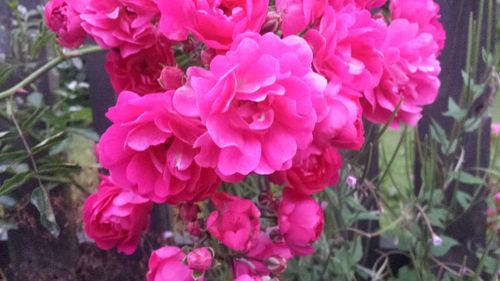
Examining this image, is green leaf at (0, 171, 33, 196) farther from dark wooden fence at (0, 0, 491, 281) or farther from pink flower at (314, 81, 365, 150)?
pink flower at (314, 81, 365, 150)

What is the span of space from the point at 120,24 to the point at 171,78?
12 centimetres

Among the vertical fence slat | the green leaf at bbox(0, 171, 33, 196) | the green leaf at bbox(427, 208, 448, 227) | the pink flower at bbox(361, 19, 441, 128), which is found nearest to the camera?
the pink flower at bbox(361, 19, 441, 128)

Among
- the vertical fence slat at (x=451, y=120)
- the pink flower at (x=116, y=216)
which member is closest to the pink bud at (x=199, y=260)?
the pink flower at (x=116, y=216)

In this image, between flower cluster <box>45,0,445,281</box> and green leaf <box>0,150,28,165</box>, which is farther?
green leaf <box>0,150,28,165</box>

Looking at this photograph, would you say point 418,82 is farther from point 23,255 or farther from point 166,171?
point 23,255

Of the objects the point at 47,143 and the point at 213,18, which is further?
the point at 47,143

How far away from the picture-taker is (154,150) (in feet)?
2.13

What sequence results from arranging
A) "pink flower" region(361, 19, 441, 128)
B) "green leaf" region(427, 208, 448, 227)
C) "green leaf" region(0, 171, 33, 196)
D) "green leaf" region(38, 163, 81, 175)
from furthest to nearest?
"green leaf" region(427, 208, 448, 227) → "green leaf" region(38, 163, 81, 175) → "green leaf" region(0, 171, 33, 196) → "pink flower" region(361, 19, 441, 128)

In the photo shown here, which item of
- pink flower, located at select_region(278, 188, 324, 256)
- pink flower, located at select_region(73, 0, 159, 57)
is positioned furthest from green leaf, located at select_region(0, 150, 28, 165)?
pink flower, located at select_region(278, 188, 324, 256)

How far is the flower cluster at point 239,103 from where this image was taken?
60cm

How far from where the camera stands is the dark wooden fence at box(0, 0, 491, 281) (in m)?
1.25

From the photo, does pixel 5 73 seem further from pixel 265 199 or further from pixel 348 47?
pixel 348 47

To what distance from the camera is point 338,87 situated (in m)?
0.66

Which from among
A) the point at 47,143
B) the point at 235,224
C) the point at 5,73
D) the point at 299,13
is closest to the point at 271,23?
the point at 299,13
